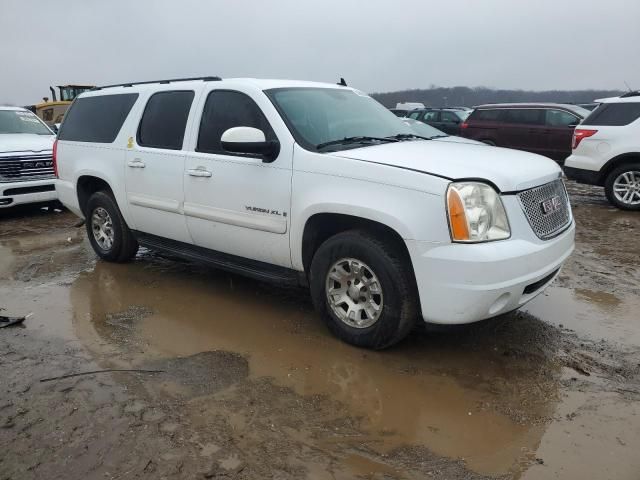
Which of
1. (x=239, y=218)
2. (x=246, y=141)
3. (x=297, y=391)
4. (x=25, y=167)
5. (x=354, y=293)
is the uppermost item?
(x=246, y=141)

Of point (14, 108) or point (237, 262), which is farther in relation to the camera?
point (14, 108)

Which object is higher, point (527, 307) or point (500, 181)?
point (500, 181)

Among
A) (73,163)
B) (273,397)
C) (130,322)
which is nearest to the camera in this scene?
(273,397)

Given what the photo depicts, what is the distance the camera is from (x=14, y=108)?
1009 centimetres

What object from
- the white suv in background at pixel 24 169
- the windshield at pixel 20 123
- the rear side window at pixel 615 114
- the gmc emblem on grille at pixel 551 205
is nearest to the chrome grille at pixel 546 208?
the gmc emblem on grille at pixel 551 205

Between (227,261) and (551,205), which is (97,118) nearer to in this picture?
(227,261)

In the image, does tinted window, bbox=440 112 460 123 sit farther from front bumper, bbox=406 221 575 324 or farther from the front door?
front bumper, bbox=406 221 575 324

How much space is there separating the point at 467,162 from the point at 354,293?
1.15 metres

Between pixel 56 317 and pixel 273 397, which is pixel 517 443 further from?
pixel 56 317

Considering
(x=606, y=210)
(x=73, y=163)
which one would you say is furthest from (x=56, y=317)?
(x=606, y=210)

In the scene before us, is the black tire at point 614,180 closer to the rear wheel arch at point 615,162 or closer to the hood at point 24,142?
the rear wheel arch at point 615,162

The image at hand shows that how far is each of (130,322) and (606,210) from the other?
7.97 meters

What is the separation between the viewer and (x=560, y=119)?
42.5ft

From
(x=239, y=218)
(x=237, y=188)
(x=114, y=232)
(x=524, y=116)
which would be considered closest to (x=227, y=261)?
(x=239, y=218)
